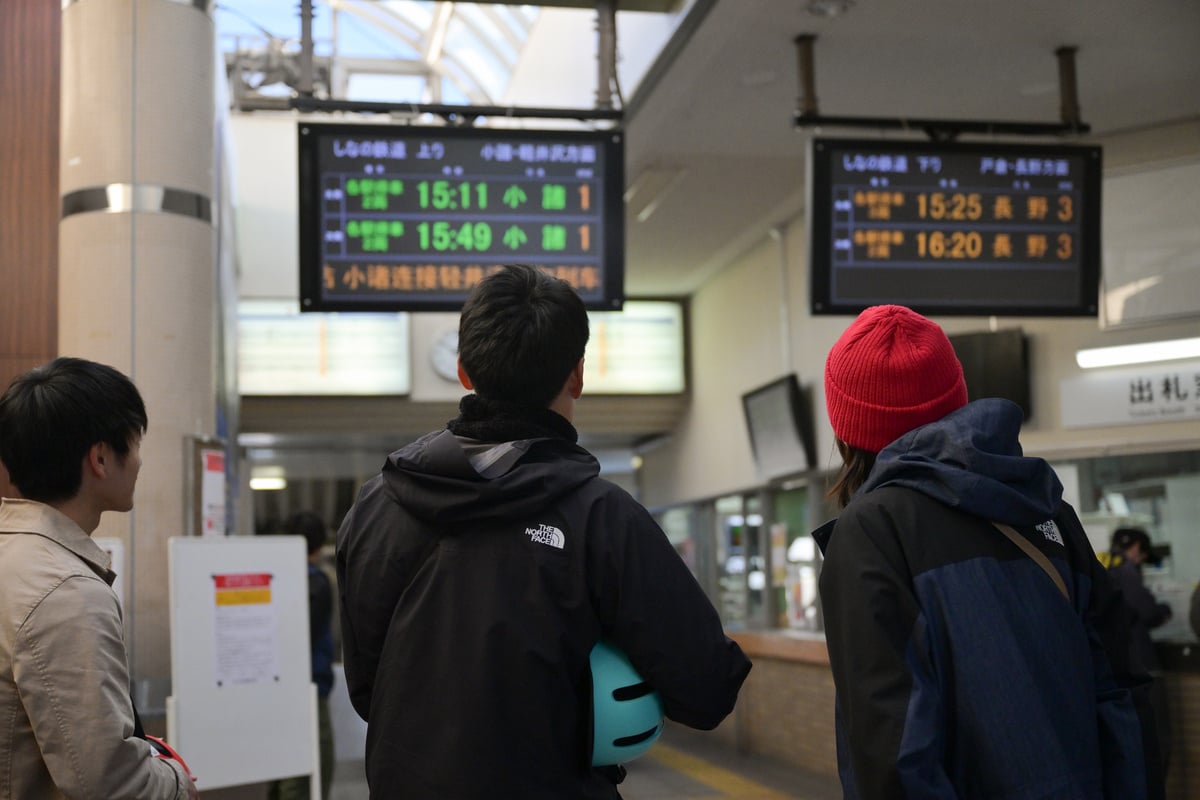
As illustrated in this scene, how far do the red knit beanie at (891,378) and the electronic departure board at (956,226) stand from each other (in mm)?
3916

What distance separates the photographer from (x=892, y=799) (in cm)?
179

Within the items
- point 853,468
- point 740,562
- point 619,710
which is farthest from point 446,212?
point 740,562

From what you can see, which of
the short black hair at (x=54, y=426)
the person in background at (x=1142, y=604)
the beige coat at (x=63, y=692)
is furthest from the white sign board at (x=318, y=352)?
the beige coat at (x=63, y=692)

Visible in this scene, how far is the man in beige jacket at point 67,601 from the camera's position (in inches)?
→ 75.4

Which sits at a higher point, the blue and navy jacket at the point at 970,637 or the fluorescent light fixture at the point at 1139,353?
the fluorescent light fixture at the point at 1139,353

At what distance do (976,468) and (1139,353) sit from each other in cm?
631

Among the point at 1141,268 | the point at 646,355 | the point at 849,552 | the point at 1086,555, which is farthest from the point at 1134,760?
the point at 646,355

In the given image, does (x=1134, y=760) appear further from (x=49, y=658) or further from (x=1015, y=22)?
(x=1015, y=22)

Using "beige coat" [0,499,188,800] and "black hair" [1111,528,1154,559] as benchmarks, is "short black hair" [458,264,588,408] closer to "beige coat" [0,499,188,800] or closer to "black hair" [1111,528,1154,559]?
"beige coat" [0,499,188,800]

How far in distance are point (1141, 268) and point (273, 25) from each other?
1198cm

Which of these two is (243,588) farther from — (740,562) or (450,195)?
(740,562)

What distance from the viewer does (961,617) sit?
6.15ft

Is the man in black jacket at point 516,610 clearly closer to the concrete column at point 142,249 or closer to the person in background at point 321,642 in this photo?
the concrete column at point 142,249

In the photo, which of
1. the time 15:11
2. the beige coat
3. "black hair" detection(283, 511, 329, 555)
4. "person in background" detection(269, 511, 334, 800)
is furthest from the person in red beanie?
"black hair" detection(283, 511, 329, 555)
